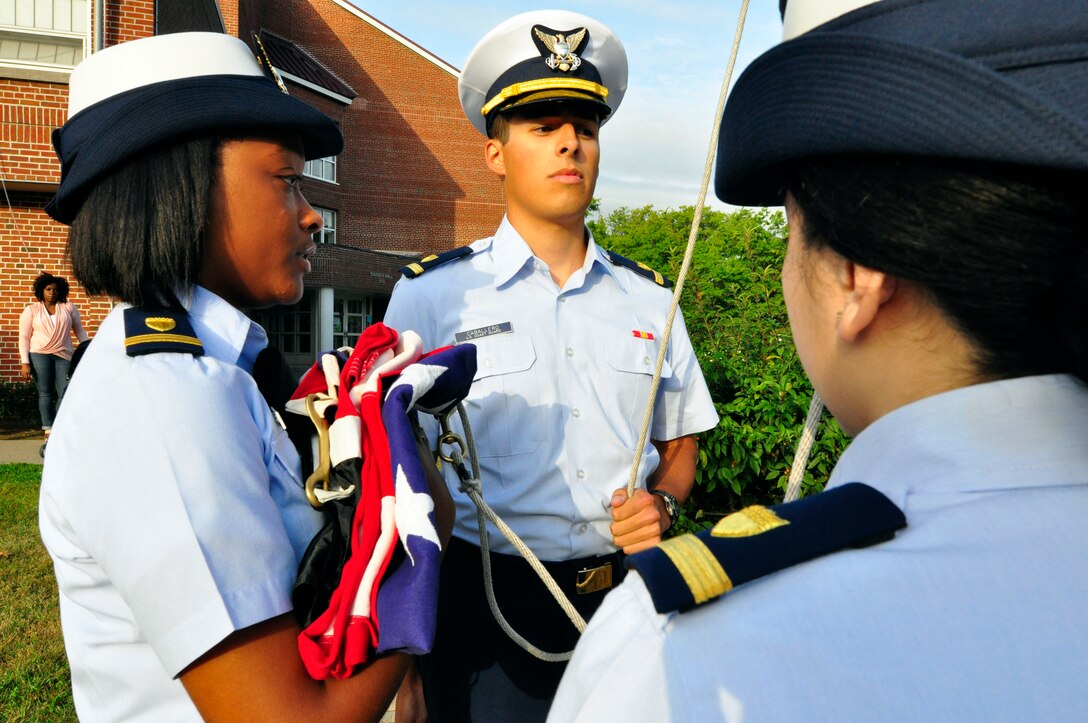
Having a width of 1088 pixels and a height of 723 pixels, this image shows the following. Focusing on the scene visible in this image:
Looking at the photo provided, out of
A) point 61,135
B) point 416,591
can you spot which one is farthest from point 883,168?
point 61,135

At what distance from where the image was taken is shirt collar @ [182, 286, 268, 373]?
1550 mm

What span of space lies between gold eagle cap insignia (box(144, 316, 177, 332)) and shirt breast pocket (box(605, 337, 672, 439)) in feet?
4.62

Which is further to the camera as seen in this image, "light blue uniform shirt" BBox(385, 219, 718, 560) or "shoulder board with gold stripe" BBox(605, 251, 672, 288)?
"shoulder board with gold stripe" BBox(605, 251, 672, 288)

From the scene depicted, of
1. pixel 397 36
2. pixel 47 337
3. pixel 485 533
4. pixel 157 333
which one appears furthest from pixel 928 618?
pixel 397 36

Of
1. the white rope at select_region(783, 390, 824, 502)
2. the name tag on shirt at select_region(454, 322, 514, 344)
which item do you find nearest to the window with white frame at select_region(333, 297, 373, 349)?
the name tag on shirt at select_region(454, 322, 514, 344)

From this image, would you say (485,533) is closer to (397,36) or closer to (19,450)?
(19,450)

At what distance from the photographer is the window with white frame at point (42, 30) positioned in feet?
37.6

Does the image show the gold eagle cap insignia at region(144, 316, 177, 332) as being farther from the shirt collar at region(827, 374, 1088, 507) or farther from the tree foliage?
the tree foliage

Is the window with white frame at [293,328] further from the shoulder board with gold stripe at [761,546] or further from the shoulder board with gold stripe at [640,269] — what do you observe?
the shoulder board with gold stripe at [761,546]

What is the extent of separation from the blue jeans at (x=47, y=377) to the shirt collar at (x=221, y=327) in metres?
9.29

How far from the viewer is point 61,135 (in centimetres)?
165

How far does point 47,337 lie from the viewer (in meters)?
9.49

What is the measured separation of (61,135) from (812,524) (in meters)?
1.59

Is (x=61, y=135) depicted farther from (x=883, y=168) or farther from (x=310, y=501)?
(x=883, y=168)
